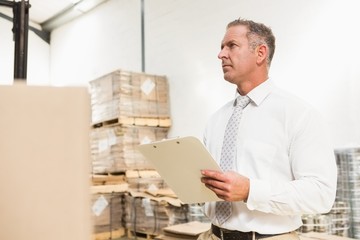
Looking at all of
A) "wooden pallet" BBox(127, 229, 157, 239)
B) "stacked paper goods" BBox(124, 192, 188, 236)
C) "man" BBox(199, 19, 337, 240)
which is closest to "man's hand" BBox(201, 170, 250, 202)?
"man" BBox(199, 19, 337, 240)

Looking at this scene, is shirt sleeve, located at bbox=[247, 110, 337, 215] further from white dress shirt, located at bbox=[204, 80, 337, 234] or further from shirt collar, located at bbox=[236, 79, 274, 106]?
shirt collar, located at bbox=[236, 79, 274, 106]

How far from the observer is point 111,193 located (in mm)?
6133

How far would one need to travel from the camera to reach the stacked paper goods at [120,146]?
249 inches

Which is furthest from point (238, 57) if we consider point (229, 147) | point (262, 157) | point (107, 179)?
point (107, 179)

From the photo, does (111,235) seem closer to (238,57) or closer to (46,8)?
(238,57)

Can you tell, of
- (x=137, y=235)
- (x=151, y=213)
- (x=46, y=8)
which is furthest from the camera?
(x=46, y=8)

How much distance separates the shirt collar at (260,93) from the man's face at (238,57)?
0.14 meters

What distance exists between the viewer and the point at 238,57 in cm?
243

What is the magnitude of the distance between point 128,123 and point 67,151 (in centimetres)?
578

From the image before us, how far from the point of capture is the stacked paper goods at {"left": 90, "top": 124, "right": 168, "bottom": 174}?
6.31 meters

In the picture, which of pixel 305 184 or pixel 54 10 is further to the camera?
pixel 54 10

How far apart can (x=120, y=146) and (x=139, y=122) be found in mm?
540

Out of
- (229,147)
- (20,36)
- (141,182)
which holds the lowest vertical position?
(141,182)

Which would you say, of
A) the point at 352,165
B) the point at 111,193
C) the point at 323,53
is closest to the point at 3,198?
the point at 352,165
